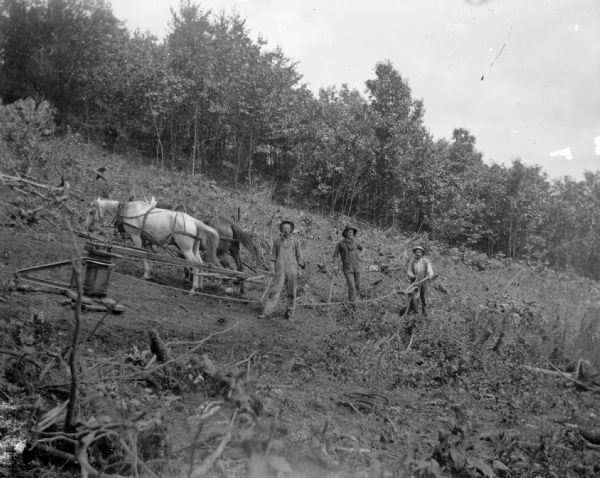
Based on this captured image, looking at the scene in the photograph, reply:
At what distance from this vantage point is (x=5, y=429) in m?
3.91

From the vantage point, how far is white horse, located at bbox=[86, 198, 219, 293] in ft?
32.2

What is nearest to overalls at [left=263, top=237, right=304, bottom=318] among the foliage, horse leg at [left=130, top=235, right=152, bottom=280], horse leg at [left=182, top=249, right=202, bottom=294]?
horse leg at [left=182, top=249, right=202, bottom=294]

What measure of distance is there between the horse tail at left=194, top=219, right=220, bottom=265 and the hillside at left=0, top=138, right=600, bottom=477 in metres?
0.79

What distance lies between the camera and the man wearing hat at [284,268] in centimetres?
931

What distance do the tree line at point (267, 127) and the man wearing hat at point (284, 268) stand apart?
1328 cm

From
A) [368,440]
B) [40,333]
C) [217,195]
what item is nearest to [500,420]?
[368,440]

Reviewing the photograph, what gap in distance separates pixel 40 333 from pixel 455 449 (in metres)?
4.71

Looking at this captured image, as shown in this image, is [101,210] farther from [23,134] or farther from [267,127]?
[267,127]

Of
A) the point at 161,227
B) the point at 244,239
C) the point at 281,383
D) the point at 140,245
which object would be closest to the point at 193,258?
the point at 161,227

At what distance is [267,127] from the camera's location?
928 inches

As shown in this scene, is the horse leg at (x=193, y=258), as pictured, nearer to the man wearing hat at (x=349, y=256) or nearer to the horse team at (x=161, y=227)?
the horse team at (x=161, y=227)

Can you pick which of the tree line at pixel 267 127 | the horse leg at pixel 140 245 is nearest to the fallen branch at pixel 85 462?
the horse leg at pixel 140 245

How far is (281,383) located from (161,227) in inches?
186

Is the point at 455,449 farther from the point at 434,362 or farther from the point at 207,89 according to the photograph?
the point at 207,89
